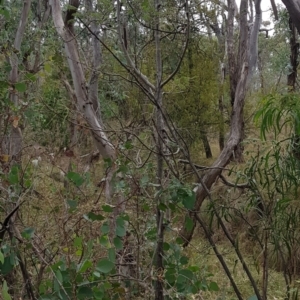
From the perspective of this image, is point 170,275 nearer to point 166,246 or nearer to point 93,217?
point 166,246

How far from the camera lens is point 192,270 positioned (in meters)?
1.63

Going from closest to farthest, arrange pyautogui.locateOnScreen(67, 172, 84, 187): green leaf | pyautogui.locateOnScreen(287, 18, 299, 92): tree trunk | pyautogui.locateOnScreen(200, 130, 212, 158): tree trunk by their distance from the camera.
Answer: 1. pyautogui.locateOnScreen(67, 172, 84, 187): green leaf
2. pyautogui.locateOnScreen(287, 18, 299, 92): tree trunk
3. pyautogui.locateOnScreen(200, 130, 212, 158): tree trunk

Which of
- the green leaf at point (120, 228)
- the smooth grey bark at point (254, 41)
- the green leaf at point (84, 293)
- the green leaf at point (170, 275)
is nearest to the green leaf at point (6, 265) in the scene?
the green leaf at point (84, 293)

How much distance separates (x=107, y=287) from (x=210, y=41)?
8215mm

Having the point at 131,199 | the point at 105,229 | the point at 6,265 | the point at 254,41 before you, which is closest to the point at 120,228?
the point at 105,229

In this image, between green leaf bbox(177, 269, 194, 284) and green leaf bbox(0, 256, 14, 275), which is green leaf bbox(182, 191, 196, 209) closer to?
green leaf bbox(177, 269, 194, 284)

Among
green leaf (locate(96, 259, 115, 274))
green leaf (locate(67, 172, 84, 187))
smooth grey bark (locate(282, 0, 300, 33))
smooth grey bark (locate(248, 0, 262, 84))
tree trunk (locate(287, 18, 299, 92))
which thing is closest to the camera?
green leaf (locate(96, 259, 115, 274))

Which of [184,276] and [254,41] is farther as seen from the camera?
[254,41]

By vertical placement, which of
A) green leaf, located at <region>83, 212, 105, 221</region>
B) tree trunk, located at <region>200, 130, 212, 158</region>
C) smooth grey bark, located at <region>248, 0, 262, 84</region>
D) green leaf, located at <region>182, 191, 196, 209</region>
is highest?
smooth grey bark, located at <region>248, 0, 262, 84</region>

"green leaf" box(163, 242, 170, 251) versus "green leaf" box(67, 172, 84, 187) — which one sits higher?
"green leaf" box(67, 172, 84, 187)

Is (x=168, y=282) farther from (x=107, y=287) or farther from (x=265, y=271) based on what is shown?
(x=265, y=271)

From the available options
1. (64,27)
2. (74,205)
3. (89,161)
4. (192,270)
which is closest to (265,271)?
(192,270)

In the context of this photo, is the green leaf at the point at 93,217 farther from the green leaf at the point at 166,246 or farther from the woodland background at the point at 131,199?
the green leaf at the point at 166,246

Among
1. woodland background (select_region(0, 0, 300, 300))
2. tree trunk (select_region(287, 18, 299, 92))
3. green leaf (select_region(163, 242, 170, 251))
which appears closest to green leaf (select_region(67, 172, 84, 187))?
woodland background (select_region(0, 0, 300, 300))
